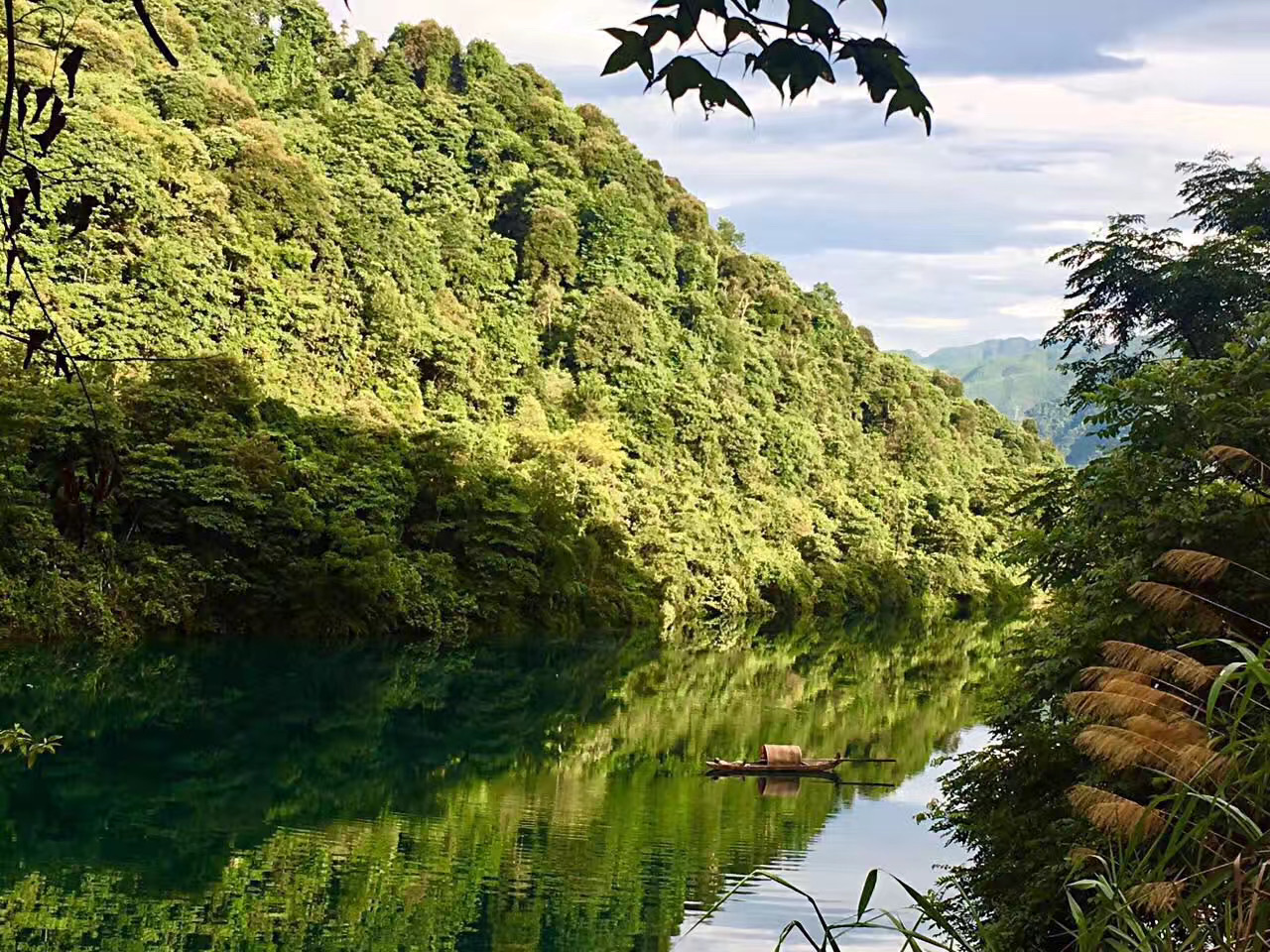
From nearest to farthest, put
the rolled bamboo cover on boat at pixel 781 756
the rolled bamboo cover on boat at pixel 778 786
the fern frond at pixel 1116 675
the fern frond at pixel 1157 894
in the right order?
the fern frond at pixel 1157 894
the fern frond at pixel 1116 675
the rolled bamboo cover on boat at pixel 778 786
the rolled bamboo cover on boat at pixel 781 756

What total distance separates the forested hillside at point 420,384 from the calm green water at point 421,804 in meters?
2.98

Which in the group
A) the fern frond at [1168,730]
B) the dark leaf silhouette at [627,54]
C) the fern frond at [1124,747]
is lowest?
the fern frond at [1124,747]

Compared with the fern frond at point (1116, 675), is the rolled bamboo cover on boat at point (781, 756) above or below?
below

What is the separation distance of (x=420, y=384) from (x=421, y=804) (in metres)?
26.9

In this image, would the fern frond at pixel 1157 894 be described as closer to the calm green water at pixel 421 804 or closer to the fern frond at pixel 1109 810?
the fern frond at pixel 1109 810

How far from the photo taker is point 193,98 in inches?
1615

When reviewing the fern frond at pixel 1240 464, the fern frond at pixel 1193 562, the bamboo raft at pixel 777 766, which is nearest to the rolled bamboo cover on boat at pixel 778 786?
the bamboo raft at pixel 777 766

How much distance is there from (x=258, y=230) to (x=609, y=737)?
73.0 feet

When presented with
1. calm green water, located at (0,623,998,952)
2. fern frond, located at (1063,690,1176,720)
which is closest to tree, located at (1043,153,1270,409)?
calm green water, located at (0,623,998,952)

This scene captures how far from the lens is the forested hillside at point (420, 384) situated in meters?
26.8

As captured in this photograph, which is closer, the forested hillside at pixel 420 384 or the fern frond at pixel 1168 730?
the fern frond at pixel 1168 730

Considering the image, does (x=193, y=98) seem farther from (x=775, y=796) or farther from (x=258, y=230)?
(x=775, y=796)

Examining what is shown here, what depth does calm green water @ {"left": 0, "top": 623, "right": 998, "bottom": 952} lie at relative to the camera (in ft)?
35.8

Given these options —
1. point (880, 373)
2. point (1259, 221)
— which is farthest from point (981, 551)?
point (1259, 221)
